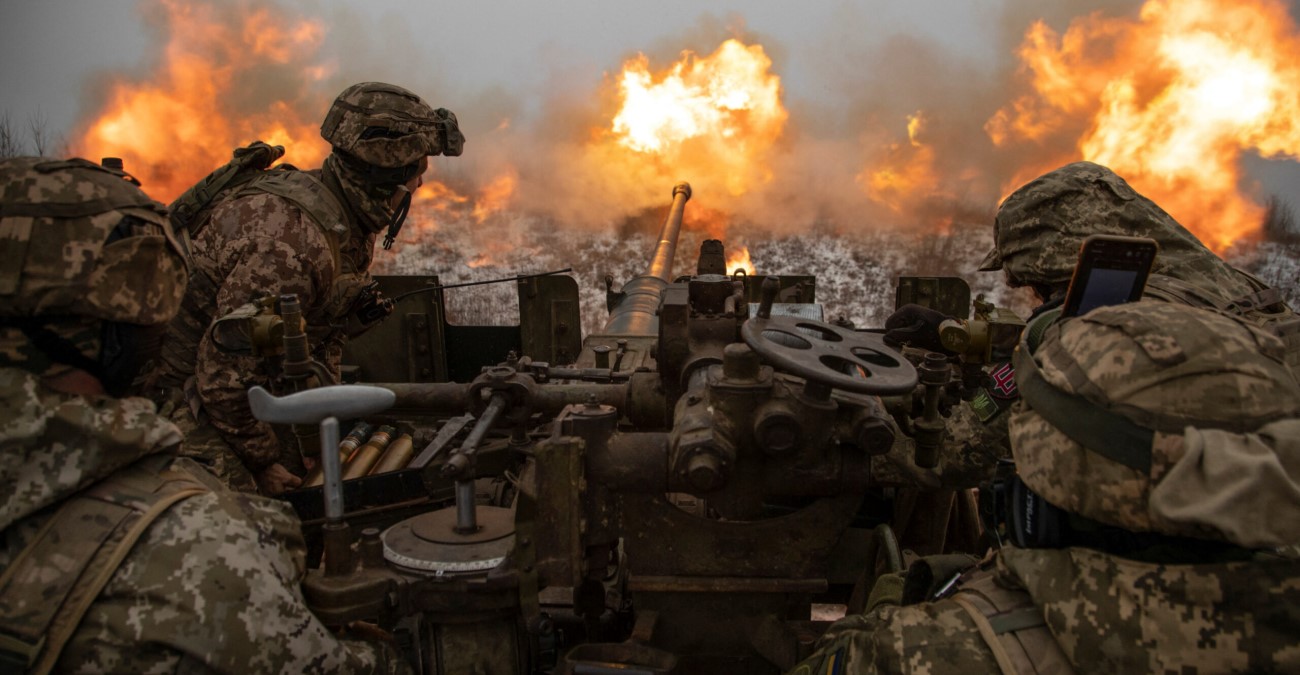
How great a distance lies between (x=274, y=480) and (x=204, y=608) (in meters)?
2.56

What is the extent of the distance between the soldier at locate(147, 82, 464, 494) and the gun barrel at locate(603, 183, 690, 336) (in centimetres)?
170

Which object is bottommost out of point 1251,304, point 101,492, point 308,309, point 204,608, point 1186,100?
point 204,608

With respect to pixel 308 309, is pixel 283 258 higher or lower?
higher

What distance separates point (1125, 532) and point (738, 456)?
3.40ft

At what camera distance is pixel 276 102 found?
17828 millimetres

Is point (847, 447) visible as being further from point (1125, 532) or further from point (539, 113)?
point (539, 113)

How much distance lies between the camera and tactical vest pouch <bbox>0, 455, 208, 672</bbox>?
5.80 ft

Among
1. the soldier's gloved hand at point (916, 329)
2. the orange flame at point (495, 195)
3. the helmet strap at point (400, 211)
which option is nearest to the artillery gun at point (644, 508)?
the soldier's gloved hand at point (916, 329)

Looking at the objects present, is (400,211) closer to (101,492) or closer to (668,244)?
(668,244)

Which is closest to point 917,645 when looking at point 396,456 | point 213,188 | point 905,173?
point 396,456

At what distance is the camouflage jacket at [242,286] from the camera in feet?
13.5

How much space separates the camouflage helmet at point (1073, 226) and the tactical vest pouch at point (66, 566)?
3.60 metres

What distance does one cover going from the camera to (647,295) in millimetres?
6754

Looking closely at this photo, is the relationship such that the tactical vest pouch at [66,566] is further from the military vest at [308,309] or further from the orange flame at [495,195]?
the orange flame at [495,195]
